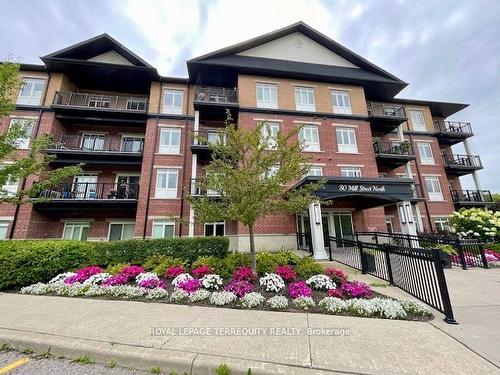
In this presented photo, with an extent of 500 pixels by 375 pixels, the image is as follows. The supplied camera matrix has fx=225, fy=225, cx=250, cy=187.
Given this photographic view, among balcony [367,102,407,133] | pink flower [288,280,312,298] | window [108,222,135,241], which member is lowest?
pink flower [288,280,312,298]

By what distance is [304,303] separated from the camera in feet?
17.3

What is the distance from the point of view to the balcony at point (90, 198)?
50.6 ft

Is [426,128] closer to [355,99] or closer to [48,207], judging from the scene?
[355,99]

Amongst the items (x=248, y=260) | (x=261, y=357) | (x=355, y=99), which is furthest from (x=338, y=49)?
(x=261, y=357)

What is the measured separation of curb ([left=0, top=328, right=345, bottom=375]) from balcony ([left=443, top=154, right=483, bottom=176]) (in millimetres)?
28543

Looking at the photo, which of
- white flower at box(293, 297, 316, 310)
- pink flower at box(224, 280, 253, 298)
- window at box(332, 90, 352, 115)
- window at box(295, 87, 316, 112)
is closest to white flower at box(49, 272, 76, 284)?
pink flower at box(224, 280, 253, 298)

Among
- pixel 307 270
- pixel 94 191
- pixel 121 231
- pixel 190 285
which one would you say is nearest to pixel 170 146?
pixel 94 191

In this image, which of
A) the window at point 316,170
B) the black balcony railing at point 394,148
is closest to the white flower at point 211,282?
the window at point 316,170

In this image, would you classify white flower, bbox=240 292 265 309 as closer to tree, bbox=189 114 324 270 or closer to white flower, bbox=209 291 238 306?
white flower, bbox=209 291 238 306

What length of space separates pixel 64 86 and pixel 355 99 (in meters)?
24.8

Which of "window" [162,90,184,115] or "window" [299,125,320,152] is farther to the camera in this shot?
"window" [162,90,184,115]

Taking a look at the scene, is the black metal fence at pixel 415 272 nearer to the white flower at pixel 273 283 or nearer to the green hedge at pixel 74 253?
the white flower at pixel 273 283

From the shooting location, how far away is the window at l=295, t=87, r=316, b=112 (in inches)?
766

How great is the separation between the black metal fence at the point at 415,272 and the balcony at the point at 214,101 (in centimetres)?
1397
